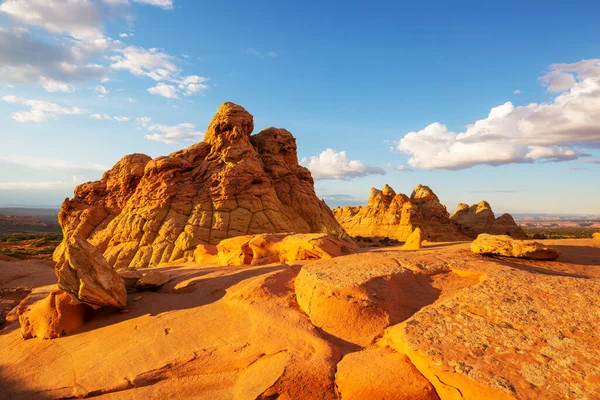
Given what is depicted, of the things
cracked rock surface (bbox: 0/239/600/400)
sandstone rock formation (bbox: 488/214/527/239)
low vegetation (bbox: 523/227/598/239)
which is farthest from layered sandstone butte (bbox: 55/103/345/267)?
low vegetation (bbox: 523/227/598/239)

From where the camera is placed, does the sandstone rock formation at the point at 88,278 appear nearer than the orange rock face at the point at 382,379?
No


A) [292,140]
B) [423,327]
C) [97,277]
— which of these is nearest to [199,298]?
[97,277]

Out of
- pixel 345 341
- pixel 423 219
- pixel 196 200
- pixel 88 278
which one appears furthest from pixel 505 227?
pixel 88 278

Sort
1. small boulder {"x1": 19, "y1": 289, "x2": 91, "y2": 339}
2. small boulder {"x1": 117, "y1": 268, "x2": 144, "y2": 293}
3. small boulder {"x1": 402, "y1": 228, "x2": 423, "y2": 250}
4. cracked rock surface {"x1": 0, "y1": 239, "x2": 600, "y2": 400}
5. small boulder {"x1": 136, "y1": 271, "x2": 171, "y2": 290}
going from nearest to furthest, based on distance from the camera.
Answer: cracked rock surface {"x1": 0, "y1": 239, "x2": 600, "y2": 400}
small boulder {"x1": 19, "y1": 289, "x2": 91, "y2": 339}
small boulder {"x1": 117, "y1": 268, "x2": 144, "y2": 293}
small boulder {"x1": 136, "y1": 271, "x2": 171, "y2": 290}
small boulder {"x1": 402, "y1": 228, "x2": 423, "y2": 250}

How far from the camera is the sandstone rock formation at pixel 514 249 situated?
8.97 meters

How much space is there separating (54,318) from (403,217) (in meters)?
34.2

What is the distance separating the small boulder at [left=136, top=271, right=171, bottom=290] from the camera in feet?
28.8

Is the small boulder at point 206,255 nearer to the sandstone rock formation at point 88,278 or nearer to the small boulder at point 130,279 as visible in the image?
Answer: the small boulder at point 130,279

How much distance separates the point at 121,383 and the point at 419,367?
4.37m

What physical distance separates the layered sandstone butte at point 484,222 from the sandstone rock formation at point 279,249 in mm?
32508


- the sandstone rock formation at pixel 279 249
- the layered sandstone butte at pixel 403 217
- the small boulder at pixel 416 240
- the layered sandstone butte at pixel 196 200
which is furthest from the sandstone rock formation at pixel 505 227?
the sandstone rock formation at pixel 279 249

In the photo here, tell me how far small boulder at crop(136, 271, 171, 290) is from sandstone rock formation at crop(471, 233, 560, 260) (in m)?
8.55

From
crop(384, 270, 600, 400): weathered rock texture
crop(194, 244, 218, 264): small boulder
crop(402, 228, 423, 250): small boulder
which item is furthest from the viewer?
crop(194, 244, 218, 264): small boulder

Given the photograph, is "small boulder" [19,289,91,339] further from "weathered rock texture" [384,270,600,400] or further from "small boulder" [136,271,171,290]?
"weathered rock texture" [384,270,600,400]
